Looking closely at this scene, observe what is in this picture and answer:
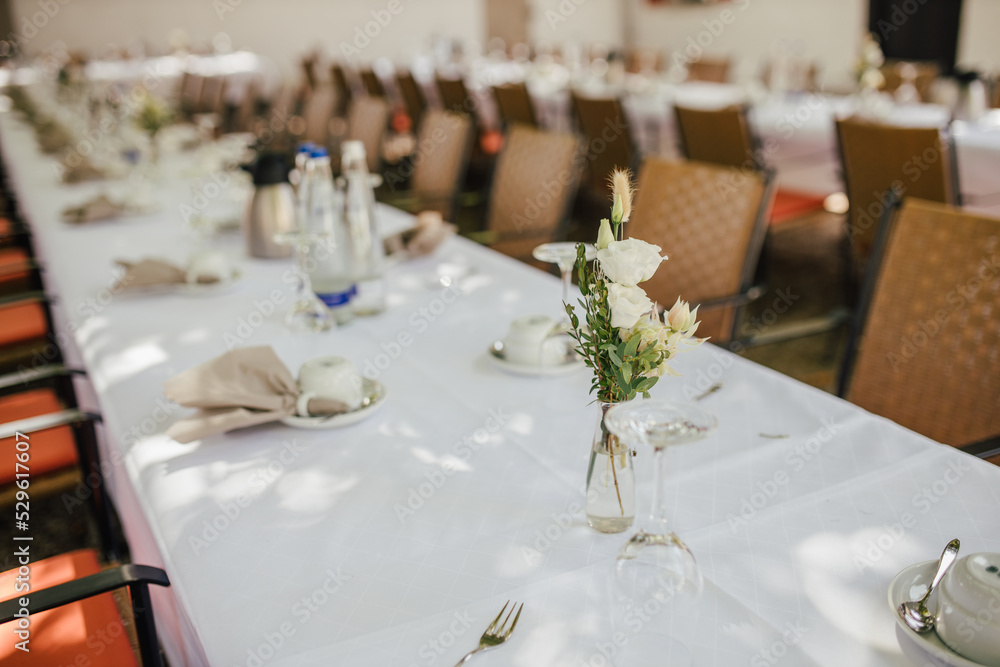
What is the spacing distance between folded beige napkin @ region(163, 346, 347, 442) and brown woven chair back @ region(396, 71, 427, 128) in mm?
4859

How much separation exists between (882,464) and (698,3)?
32.2 ft

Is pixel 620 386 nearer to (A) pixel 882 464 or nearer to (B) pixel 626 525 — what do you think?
(B) pixel 626 525

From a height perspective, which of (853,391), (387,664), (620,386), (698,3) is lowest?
(853,391)

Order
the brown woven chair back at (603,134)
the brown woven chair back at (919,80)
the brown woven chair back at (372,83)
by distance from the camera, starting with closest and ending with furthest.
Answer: the brown woven chair back at (603,134) → the brown woven chair back at (919,80) → the brown woven chair back at (372,83)

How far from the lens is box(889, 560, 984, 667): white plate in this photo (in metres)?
0.72

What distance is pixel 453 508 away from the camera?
1021 millimetres

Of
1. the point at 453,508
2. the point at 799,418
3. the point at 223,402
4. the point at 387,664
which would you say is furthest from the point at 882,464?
the point at 223,402

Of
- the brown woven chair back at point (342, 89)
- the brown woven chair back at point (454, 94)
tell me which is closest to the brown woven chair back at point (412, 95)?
the brown woven chair back at point (454, 94)

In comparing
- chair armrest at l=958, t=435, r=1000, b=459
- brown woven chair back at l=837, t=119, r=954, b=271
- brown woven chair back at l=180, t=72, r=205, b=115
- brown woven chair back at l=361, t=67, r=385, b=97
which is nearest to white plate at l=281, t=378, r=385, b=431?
chair armrest at l=958, t=435, r=1000, b=459

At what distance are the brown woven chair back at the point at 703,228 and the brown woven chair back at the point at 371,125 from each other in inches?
85.1

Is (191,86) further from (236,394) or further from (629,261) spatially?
(629,261)

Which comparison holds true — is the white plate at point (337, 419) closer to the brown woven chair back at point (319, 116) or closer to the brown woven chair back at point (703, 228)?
the brown woven chair back at point (703, 228)

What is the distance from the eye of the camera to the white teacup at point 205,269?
184 cm

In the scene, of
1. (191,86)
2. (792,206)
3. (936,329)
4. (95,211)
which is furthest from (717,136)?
(191,86)
